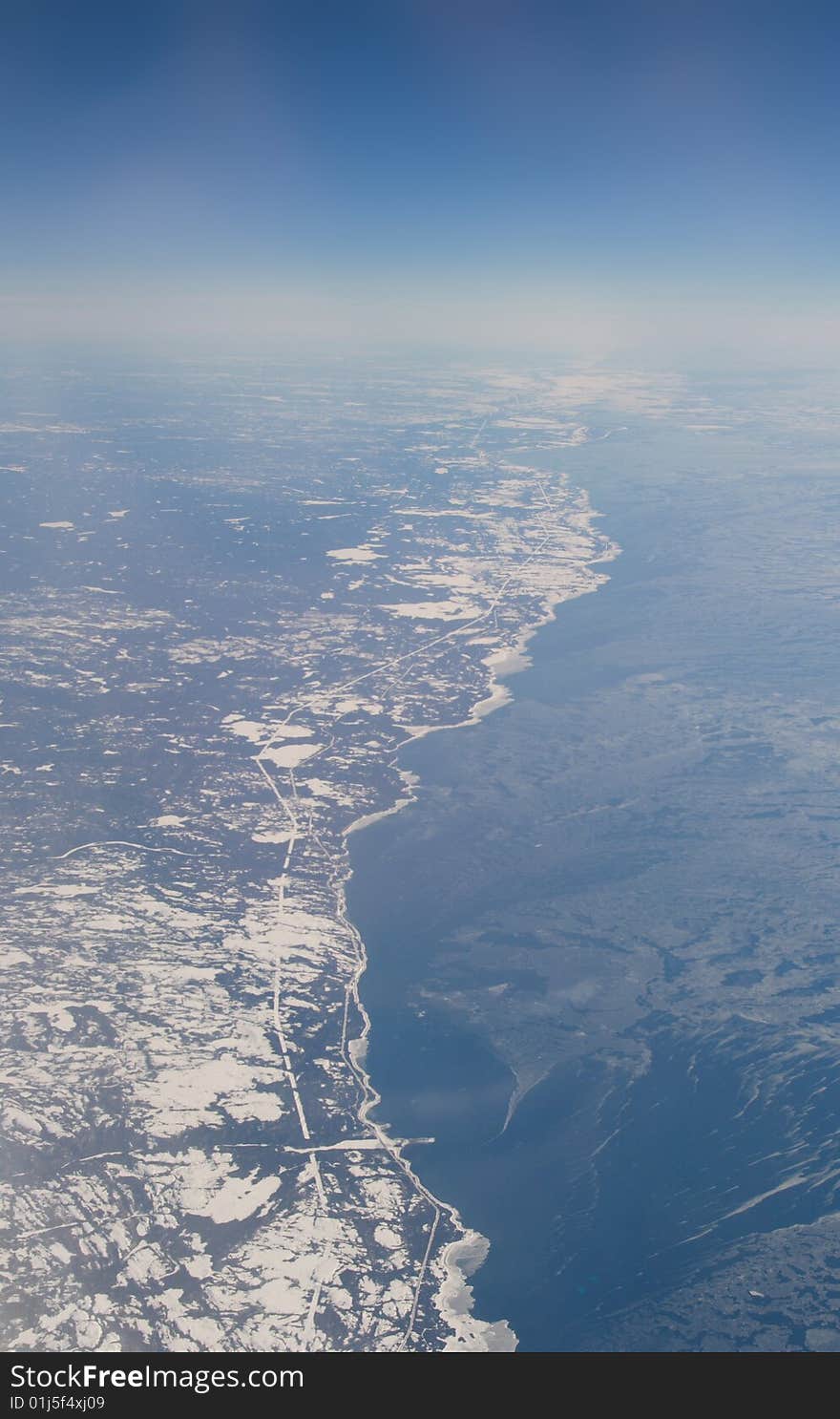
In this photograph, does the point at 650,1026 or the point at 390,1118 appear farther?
the point at 650,1026

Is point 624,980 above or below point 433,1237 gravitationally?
above

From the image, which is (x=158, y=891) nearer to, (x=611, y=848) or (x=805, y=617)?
(x=611, y=848)

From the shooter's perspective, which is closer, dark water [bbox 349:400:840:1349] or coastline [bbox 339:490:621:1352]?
coastline [bbox 339:490:621:1352]

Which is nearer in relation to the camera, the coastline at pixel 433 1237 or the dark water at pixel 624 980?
the coastline at pixel 433 1237

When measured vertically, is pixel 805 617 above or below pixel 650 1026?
above

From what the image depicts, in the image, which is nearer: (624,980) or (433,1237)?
(433,1237)
